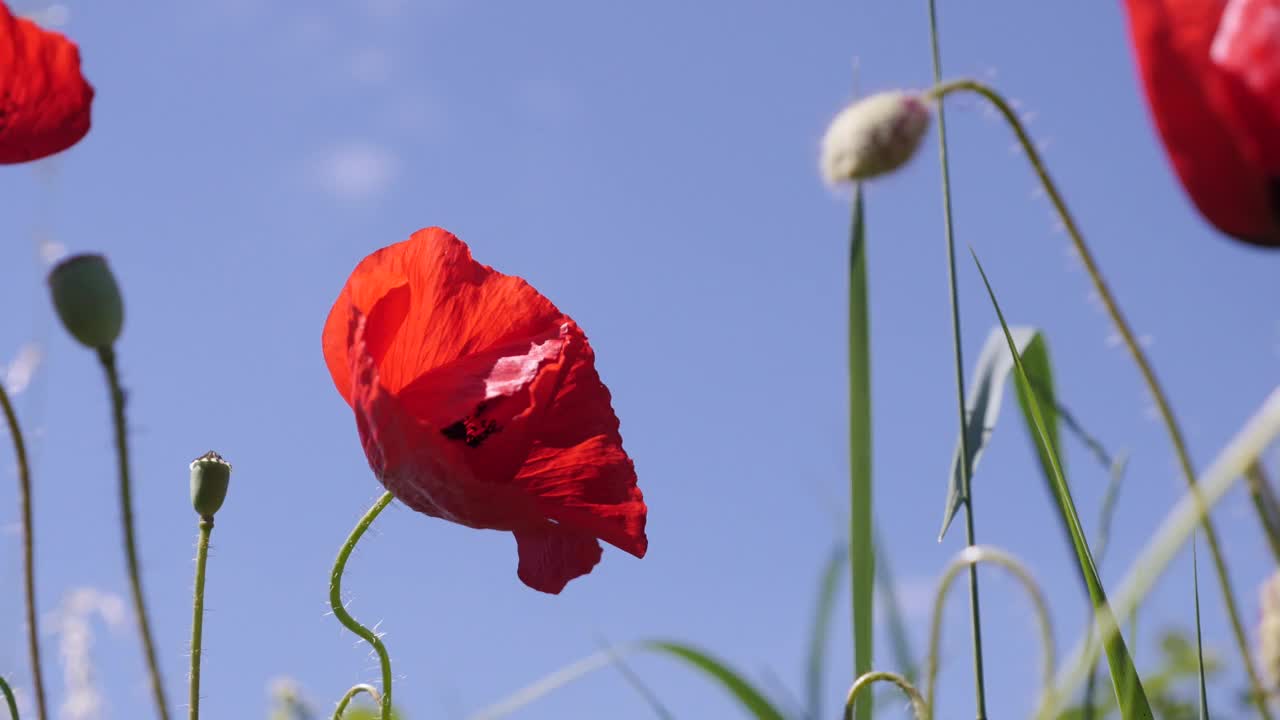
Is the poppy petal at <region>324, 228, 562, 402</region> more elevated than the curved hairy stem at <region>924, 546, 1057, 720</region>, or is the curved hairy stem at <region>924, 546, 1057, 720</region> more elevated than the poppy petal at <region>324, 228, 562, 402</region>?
the poppy petal at <region>324, 228, 562, 402</region>

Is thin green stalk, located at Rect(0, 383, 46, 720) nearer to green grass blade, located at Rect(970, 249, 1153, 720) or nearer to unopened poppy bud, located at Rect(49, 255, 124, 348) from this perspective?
unopened poppy bud, located at Rect(49, 255, 124, 348)

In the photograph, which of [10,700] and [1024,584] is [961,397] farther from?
[10,700]

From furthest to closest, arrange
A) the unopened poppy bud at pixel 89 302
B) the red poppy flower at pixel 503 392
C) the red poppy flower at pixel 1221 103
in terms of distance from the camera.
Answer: the red poppy flower at pixel 503 392
the unopened poppy bud at pixel 89 302
the red poppy flower at pixel 1221 103

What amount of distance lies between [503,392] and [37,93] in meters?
0.27

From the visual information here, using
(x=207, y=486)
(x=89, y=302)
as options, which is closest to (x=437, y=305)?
(x=207, y=486)

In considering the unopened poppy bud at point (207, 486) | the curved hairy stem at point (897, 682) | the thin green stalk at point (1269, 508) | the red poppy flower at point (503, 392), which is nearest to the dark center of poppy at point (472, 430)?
the red poppy flower at point (503, 392)

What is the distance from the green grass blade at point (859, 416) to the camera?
0.56 metres

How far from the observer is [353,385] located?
2.26 ft

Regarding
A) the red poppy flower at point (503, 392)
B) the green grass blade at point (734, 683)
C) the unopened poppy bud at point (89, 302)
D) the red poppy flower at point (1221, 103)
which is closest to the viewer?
the red poppy flower at point (1221, 103)

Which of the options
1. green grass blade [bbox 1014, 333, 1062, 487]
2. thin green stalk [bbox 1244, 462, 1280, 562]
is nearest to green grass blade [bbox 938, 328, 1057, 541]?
green grass blade [bbox 1014, 333, 1062, 487]

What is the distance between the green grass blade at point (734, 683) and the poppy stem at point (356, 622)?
15cm

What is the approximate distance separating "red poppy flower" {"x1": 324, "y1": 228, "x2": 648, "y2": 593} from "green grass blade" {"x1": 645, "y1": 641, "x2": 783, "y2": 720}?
0.50ft

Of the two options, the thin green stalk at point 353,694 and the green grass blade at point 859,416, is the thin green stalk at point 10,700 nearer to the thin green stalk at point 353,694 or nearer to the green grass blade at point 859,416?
the thin green stalk at point 353,694

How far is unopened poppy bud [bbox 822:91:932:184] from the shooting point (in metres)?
0.44
